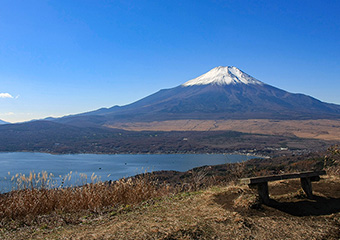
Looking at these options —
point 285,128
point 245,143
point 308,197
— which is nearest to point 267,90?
point 285,128

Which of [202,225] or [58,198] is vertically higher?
[58,198]

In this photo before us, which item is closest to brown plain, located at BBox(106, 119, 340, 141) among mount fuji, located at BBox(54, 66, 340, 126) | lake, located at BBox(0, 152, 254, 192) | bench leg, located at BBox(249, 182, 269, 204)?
mount fuji, located at BBox(54, 66, 340, 126)

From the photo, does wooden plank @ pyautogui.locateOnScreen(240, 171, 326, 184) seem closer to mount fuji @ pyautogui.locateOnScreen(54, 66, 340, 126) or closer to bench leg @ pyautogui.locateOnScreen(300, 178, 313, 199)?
bench leg @ pyautogui.locateOnScreen(300, 178, 313, 199)

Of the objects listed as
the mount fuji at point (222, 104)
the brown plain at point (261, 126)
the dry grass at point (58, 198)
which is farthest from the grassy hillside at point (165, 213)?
the mount fuji at point (222, 104)

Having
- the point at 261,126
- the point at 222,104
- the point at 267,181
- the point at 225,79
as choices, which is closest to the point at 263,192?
the point at 267,181

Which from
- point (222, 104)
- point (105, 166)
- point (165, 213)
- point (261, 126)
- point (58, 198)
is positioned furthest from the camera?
point (222, 104)

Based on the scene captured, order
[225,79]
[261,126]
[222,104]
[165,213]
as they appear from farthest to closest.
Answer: [225,79]
[222,104]
[261,126]
[165,213]

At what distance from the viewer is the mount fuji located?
11731cm

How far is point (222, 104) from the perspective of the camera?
14025 centimetres

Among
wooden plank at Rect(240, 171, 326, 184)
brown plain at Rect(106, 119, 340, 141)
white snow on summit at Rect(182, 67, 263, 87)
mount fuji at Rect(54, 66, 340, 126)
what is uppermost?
white snow on summit at Rect(182, 67, 263, 87)

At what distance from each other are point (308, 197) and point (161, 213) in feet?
8.18

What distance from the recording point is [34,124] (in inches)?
3878

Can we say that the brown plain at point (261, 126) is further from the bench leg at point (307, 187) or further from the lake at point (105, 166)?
the bench leg at point (307, 187)

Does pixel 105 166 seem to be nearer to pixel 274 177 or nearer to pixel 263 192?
pixel 263 192
